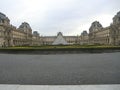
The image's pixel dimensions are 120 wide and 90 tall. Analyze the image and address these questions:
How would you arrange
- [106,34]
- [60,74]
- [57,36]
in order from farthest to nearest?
1. [106,34]
2. [57,36]
3. [60,74]

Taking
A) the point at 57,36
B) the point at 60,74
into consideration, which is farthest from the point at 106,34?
the point at 60,74

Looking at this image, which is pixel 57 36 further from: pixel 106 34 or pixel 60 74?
pixel 106 34

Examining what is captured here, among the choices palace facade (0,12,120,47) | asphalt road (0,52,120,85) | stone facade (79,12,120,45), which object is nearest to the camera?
asphalt road (0,52,120,85)

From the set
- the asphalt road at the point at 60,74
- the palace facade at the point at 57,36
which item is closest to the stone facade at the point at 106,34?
the palace facade at the point at 57,36

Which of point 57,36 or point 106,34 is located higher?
point 106,34

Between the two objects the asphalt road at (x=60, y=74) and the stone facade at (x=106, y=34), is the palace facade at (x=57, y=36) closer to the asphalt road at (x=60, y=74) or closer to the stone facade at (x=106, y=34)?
the stone facade at (x=106, y=34)

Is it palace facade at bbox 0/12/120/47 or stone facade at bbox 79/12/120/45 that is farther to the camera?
stone facade at bbox 79/12/120/45

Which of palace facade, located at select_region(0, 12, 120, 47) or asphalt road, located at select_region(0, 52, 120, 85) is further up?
palace facade, located at select_region(0, 12, 120, 47)

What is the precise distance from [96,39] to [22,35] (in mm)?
52078

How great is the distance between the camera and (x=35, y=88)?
558 cm

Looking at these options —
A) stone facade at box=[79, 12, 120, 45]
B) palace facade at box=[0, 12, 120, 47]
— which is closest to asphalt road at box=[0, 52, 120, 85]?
palace facade at box=[0, 12, 120, 47]

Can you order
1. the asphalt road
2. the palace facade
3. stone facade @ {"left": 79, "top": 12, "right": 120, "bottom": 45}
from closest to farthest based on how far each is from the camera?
the asphalt road < the palace facade < stone facade @ {"left": 79, "top": 12, "right": 120, "bottom": 45}

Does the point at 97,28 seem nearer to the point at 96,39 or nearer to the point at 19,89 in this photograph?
the point at 96,39

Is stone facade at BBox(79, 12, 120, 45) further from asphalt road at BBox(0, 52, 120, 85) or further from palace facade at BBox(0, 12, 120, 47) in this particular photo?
asphalt road at BBox(0, 52, 120, 85)
